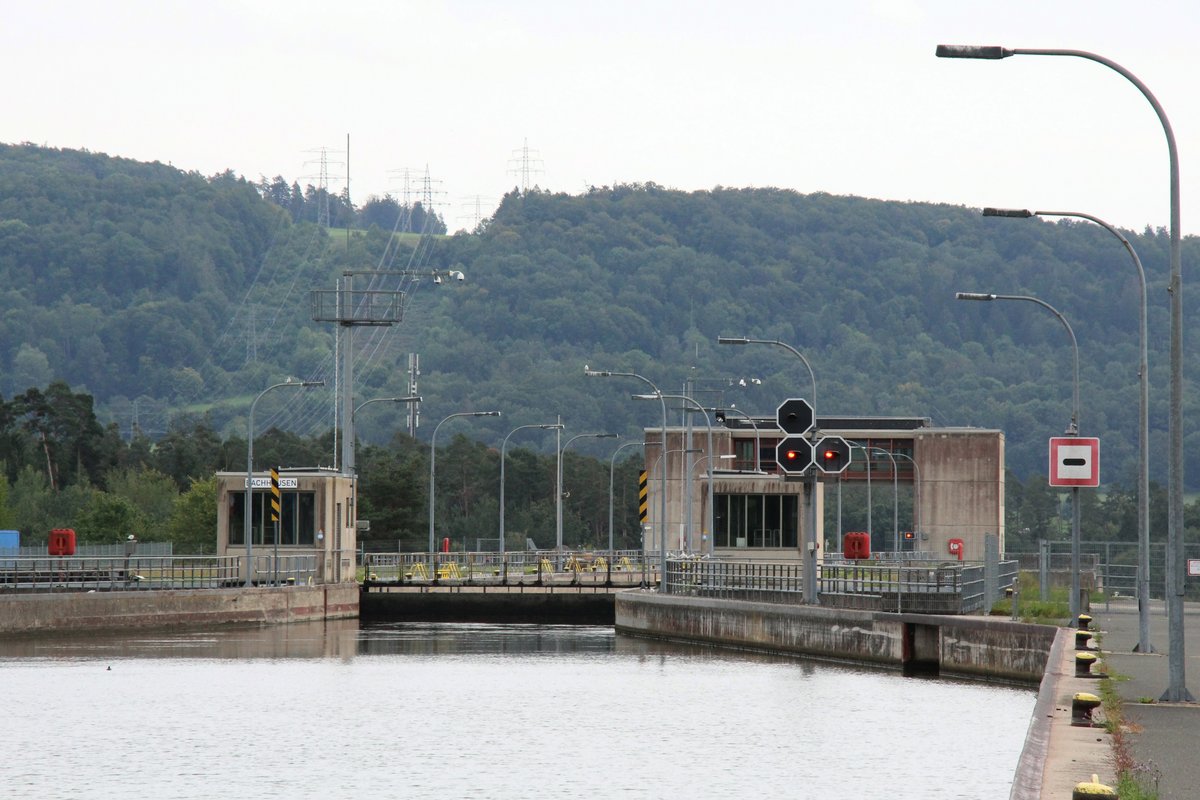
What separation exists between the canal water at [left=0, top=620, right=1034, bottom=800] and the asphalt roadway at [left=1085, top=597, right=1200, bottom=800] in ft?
5.85

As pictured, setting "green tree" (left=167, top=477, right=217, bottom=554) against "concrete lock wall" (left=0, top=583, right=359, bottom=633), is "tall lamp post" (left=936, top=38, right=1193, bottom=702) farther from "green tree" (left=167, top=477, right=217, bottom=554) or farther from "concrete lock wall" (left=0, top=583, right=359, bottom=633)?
"green tree" (left=167, top=477, right=217, bottom=554)

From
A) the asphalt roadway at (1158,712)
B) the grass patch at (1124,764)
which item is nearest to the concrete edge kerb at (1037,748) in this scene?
the grass patch at (1124,764)

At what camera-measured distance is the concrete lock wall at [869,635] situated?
108 feet

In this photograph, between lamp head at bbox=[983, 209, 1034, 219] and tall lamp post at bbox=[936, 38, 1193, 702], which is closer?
tall lamp post at bbox=[936, 38, 1193, 702]

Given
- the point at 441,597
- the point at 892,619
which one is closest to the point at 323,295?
the point at 441,597

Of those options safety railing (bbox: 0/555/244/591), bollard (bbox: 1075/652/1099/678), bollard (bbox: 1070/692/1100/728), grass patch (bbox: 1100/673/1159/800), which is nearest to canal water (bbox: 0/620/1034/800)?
bollard (bbox: 1075/652/1099/678)

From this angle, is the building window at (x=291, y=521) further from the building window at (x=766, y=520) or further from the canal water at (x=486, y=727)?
the building window at (x=766, y=520)

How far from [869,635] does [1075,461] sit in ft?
34.6

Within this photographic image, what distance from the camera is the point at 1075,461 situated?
92.0 feet

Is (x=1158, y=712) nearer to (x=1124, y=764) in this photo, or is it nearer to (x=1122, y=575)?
(x=1124, y=764)

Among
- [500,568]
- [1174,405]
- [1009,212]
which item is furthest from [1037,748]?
[500,568]

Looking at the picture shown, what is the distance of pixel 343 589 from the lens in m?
58.9

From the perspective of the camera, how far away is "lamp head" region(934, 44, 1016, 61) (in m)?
20.3

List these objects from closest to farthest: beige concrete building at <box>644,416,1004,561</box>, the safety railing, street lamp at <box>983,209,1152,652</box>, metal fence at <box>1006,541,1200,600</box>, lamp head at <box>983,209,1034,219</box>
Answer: lamp head at <box>983,209,1034,219</box>, street lamp at <box>983,209,1152,652</box>, the safety railing, metal fence at <box>1006,541,1200,600</box>, beige concrete building at <box>644,416,1004,561</box>
